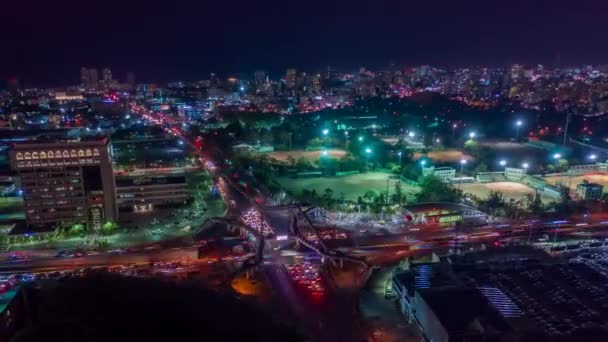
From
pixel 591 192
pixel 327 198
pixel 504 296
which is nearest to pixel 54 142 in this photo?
pixel 327 198

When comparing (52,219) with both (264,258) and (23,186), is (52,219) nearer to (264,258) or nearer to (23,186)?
(23,186)

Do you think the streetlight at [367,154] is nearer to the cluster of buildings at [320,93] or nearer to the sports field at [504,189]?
the sports field at [504,189]

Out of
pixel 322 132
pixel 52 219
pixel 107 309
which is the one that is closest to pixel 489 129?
pixel 322 132

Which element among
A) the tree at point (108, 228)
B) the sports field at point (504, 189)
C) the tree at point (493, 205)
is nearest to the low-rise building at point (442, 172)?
the sports field at point (504, 189)

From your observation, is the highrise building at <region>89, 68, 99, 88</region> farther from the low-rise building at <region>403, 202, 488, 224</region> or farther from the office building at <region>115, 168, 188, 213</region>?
the low-rise building at <region>403, 202, 488, 224</region>

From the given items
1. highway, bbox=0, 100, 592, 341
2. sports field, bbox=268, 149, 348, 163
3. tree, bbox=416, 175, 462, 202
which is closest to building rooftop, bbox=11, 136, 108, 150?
highway, bbox=0, 100, 592, 341

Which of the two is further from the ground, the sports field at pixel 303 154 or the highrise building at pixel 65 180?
the highrise building at pixel 65 180

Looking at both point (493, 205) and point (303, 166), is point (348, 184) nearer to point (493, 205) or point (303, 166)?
point (303, 166)
